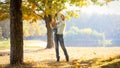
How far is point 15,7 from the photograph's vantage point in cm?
1135

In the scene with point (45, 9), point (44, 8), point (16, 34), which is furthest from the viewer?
point (44, 8)

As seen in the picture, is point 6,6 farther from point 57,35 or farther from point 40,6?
point 57,35

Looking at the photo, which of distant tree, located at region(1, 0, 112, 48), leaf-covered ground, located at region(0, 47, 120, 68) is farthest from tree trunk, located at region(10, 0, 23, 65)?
distant tree, located at region(1, 0, 112, 48)

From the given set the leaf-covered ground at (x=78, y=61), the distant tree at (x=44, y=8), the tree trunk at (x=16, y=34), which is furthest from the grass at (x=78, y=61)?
the distant tree at (x=44, y=8)

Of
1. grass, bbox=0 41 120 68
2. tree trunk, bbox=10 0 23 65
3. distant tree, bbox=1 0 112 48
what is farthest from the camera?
distant tree, bbox=1 0 112 48

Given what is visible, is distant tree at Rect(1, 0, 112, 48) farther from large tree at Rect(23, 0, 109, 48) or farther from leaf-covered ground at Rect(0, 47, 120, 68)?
leaf-covered ground at Rect(0, 47, 120, 68)

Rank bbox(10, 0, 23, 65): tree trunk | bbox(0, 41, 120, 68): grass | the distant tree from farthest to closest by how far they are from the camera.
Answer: the distant tree
bbox(10, 0, 23, 65): tree trunk
bbox(0, 41, 120, 68): grass

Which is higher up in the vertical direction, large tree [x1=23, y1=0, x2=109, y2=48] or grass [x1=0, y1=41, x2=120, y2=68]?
large tree [x1=23, y1=0, x2=109, y2=48]

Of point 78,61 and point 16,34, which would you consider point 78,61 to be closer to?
point 78,61

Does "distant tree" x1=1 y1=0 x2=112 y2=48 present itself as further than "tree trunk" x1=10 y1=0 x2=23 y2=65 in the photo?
Yes

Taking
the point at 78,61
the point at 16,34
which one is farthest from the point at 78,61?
the point at 16,34

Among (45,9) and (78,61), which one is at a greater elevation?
(45,9)

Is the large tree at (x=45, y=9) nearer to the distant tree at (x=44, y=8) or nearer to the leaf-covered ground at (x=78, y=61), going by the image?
the distant tree at (x=44, y=8)

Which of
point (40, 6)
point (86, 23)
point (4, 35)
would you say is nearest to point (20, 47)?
point (40, 6)
